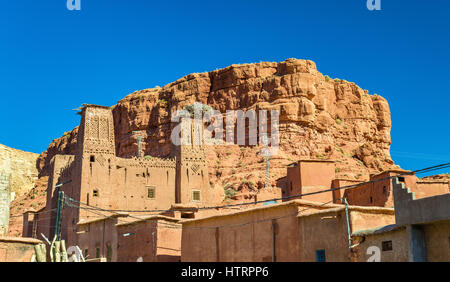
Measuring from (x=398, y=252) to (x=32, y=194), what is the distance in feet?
170

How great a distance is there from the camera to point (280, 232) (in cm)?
2589

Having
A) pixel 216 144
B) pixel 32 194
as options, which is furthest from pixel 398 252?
pixel 32 194

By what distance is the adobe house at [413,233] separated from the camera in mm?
20219

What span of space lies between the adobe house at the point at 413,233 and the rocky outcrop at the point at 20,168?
208 feet

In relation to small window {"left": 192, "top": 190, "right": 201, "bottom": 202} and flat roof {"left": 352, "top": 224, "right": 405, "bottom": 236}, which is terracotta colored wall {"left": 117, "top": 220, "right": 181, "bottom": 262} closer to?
small window {"left": 192, "top": 190, "right": 201, "bottom": 202}

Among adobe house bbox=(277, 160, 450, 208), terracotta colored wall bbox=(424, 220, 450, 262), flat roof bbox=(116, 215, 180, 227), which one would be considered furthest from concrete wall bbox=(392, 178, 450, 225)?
adobe house bbox=(277, 160, 450, 208)

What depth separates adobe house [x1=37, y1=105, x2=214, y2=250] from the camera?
39.5m

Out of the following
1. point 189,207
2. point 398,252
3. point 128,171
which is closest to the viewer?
point 398,252

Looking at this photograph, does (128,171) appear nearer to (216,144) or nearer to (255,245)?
(255,245)

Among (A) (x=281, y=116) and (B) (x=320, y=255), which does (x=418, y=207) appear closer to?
(B) (x=320, y=255)

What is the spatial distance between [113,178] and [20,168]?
158ft
